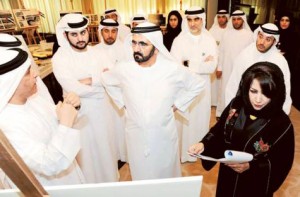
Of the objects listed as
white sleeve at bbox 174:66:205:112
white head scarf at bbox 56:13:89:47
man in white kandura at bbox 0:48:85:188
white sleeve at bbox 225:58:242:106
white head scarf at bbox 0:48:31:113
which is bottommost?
white sleeve at bbox 225:58:242:106

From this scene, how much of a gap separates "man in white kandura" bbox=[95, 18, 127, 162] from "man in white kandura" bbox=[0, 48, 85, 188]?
1868mm

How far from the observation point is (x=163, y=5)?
1009 cm

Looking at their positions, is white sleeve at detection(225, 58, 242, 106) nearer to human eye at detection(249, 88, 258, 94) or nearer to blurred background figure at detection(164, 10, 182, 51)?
human eye at detection(249, 88, 258, 94)


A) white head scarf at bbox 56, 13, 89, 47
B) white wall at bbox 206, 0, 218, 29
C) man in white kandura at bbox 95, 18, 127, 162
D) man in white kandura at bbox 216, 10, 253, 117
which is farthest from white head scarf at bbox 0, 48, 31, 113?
white wall at bbox 206, 0, 218, 29

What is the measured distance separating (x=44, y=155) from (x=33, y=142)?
9 cm

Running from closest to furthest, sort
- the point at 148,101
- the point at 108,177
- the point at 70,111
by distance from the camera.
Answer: the point at 70,111 → the point at 148,101 → the point at 108,177

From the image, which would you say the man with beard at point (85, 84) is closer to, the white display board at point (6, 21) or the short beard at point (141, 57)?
the short beard at point (141, 57)

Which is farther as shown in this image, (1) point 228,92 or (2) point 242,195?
(1) point 228,92

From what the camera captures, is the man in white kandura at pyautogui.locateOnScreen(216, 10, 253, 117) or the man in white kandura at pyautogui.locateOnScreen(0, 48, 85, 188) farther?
the man in white kandura at pyautogui.locateOnScreen(216, 10, 253, 117)

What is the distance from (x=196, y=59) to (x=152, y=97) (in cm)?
150

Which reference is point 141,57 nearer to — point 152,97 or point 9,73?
point 152,97

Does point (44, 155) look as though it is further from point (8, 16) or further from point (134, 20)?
point (8, 16)

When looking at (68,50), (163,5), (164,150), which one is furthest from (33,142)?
(163,5)

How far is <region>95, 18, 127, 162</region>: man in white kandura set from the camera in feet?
11.2
